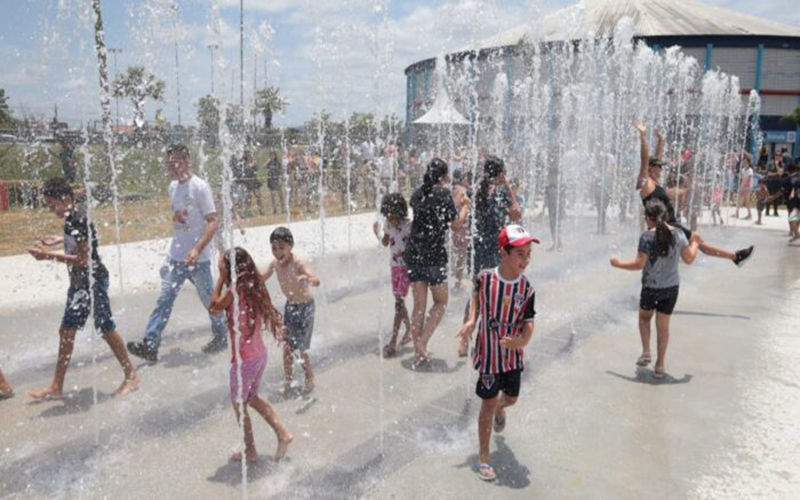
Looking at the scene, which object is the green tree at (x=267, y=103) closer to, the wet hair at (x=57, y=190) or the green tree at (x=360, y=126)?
the green tree at (x=360, y=126)

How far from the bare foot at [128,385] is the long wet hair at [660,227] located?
13.6 ft

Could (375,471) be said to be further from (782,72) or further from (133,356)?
(782,72)

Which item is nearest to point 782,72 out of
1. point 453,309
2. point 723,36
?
point 723,36

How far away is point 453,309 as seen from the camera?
7.10 m

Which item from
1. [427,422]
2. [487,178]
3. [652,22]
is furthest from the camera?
[652,22]

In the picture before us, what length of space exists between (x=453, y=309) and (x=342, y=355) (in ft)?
6.58

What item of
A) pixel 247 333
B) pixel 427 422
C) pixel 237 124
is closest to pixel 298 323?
pixel 247 333

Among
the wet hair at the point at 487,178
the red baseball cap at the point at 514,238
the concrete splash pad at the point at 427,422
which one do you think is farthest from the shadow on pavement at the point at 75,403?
the wet hair at the point at 487,178

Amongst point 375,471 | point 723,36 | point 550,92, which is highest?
point 723,36

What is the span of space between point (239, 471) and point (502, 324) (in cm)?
168

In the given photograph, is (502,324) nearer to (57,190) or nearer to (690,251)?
(690,251)

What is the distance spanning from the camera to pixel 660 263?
16.2ft

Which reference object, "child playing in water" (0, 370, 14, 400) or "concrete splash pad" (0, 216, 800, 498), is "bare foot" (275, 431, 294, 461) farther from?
"child playing in water" (0, 370, 14, 400)

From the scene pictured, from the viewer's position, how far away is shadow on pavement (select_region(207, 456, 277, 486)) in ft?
11.0
